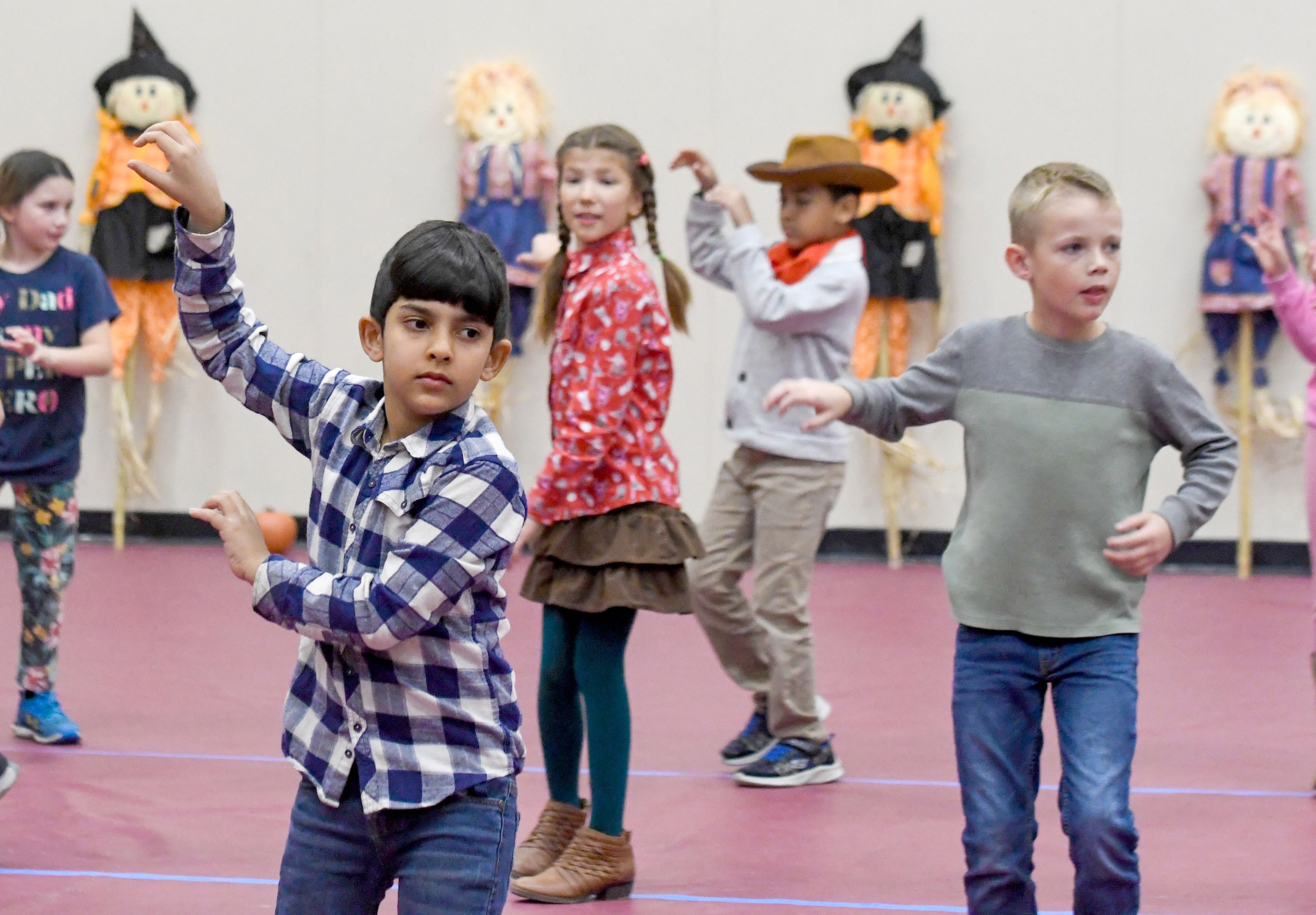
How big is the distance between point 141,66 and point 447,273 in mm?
5775

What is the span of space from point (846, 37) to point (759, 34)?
38 centimetres

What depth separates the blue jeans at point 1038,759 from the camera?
228cm

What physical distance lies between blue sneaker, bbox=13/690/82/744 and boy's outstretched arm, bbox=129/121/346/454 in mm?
2178

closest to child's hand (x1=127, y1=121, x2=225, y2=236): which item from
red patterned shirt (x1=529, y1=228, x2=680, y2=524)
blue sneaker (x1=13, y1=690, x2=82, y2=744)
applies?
red patterned shirt (x1=529, y1=228, x2=680, y2=524)

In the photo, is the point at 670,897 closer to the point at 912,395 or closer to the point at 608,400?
→ the point at 608,400

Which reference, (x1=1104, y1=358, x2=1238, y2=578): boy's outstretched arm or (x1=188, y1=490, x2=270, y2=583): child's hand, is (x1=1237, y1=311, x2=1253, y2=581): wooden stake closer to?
(x1=1104, y1=358, x2=1238, y2=578): boy's outstretched arm

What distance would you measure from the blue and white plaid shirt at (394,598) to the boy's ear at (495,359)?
2.1 inches

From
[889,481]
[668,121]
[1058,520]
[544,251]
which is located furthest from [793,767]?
[668,121]

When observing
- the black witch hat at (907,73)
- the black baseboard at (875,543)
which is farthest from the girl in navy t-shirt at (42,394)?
the black witch hat at (907,73)

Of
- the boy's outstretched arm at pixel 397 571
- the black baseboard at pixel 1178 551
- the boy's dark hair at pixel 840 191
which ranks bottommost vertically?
the black baseboard at pixel 1178 551

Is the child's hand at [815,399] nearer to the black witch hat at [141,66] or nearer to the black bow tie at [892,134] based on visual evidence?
the black bow tie at [892,134]

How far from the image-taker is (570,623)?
3.04m

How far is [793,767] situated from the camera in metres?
3.78

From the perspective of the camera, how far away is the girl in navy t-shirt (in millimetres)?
3896
